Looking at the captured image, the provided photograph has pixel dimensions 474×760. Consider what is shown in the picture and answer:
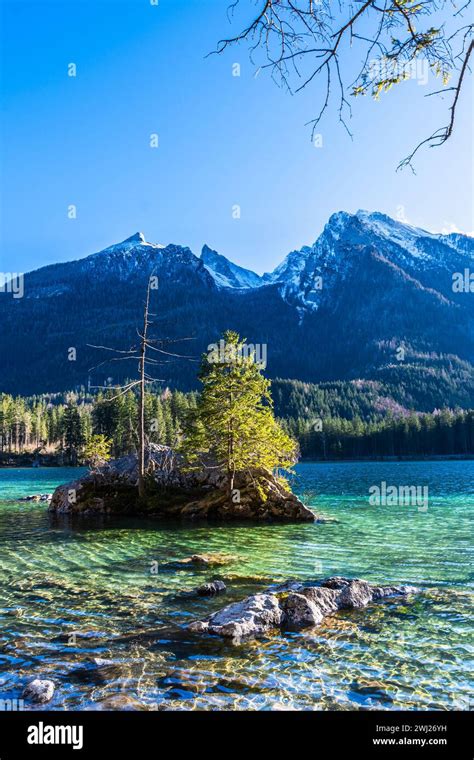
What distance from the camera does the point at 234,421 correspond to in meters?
30.6

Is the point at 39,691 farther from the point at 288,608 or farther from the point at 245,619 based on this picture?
the point at 288,608

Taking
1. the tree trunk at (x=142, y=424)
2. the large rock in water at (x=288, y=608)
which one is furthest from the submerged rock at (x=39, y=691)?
the tree trunk at (x=142, y=424)

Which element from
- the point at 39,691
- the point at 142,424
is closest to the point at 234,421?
the point at 142,424

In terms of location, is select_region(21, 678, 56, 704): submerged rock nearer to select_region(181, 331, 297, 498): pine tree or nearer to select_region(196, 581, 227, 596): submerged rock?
select_region(196, 581, 227, 596): submerged rock

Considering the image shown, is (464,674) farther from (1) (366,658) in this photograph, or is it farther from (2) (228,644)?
(2) (228,644)

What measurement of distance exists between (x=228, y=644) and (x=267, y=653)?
0.80 meters

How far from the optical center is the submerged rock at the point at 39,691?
7016mm

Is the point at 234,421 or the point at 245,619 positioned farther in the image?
the point at 234,421

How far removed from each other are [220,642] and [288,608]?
213cm

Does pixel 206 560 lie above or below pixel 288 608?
below

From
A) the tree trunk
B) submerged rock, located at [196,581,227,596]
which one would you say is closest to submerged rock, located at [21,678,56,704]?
submerged rock, located at [196,581,227,596]

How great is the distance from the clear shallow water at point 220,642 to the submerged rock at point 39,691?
14 cm

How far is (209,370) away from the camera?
31281mm
